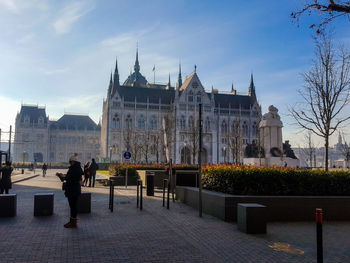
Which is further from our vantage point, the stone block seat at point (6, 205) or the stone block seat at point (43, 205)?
the stone block seat at point (43, 205)

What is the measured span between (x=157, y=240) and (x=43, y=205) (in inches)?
177

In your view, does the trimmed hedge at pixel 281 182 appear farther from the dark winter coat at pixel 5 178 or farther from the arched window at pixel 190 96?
the arched window at pixel 190 96

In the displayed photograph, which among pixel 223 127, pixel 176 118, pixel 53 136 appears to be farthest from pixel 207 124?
pixel 53 136

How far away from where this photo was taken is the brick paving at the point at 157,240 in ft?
18.4

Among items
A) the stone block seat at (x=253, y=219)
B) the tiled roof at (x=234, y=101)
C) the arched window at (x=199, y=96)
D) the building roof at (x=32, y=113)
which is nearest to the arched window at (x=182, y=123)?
the arched window at (x=199, y=96)

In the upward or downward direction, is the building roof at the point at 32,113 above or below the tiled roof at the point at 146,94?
below

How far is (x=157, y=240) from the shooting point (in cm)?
674

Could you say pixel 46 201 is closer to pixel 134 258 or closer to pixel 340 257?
pixel 134 258

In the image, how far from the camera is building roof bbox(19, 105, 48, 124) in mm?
104375

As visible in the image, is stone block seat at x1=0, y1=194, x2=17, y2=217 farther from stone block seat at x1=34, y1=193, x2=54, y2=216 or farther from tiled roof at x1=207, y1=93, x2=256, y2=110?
tiled roof at x1=207, y1=93, x2=256, y2=110

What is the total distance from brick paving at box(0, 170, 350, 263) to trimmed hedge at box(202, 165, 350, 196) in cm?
121

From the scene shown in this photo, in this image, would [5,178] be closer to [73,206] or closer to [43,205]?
[43,205]

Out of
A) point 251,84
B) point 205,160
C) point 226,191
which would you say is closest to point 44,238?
point 226,191

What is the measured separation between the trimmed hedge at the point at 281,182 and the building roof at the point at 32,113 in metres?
106
